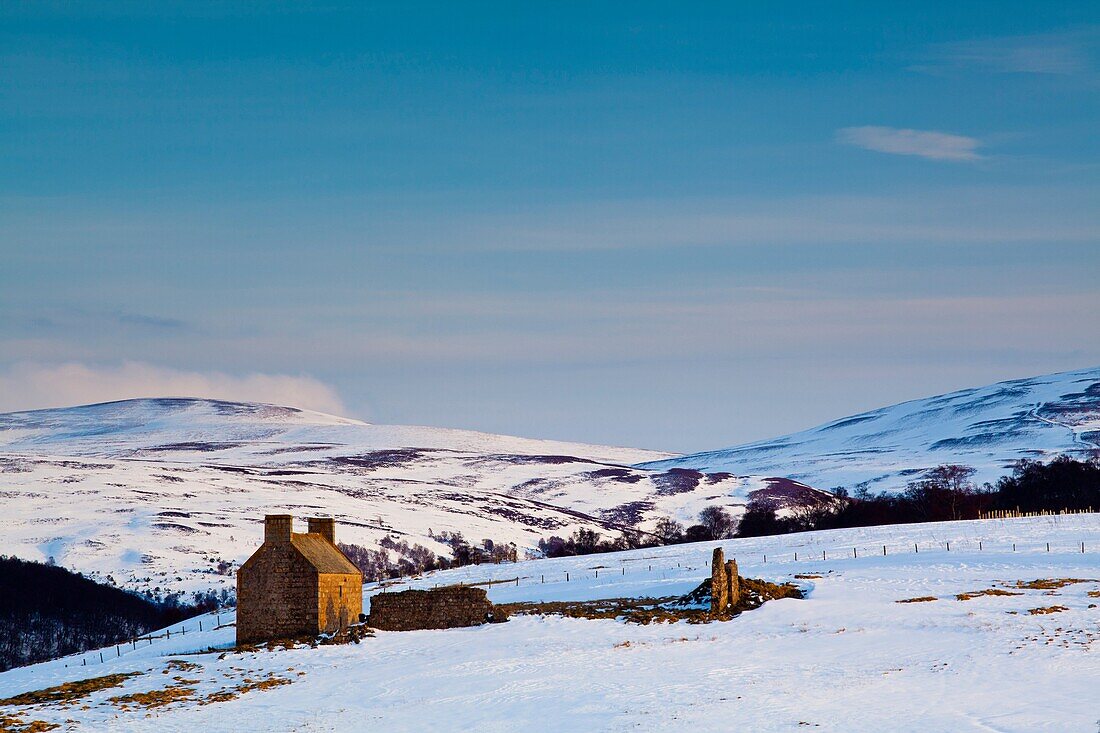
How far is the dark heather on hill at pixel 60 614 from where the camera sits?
317 feet

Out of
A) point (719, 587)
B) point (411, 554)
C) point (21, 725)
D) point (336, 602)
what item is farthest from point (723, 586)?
point (411, 554)

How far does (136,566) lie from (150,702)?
100698mm

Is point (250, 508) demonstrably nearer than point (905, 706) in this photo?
No

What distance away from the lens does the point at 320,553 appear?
5003cm

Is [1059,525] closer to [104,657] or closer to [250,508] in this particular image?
[104,657]

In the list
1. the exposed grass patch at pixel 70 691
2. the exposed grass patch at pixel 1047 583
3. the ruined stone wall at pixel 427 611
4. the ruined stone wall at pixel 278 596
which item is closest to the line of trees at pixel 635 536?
the exposed grass patch at pixel 1047 583

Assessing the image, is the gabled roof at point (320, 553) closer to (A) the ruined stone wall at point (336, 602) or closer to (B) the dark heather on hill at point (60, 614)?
(A) the ruined stone wall at point (336, 602)

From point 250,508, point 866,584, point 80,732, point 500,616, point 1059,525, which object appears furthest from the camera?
point 250,508

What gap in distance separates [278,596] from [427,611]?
5356mm

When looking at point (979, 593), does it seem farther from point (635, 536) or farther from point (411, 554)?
point (635, 536)

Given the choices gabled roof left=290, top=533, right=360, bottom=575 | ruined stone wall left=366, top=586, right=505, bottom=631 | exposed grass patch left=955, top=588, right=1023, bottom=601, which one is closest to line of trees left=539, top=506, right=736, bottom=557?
exposed grass patch left=955, top=588, right=1023, bottom=601

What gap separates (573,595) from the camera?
59.8 m

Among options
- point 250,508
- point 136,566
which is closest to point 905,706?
point 136,566

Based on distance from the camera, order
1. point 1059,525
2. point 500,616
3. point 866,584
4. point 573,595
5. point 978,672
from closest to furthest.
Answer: point 978,672 < point 500,616 < point 866,584 < point 573,595 < point 1059,525
